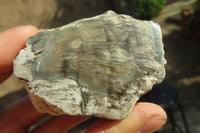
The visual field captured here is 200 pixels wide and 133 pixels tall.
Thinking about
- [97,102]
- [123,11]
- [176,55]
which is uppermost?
[97,102]

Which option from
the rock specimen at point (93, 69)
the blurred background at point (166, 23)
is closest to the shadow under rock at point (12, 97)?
the blurred background at point (166, 23)

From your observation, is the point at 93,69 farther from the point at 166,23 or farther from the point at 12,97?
the point at 166,23

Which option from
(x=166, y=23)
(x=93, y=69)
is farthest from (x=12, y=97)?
(x=166, y=23)

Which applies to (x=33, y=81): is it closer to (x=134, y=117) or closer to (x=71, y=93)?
(x=71, y=93)

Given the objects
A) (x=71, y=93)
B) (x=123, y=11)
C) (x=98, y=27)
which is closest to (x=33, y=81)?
(x=71, y=93)

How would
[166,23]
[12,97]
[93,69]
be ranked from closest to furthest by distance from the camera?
1. [93,69]
2. [12,97]
3. [166,23]

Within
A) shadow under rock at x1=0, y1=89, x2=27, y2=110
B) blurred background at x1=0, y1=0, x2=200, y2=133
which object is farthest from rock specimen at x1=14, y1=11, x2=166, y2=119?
shadow under rock at x1=0, y1=89, x2=27, y2=110
